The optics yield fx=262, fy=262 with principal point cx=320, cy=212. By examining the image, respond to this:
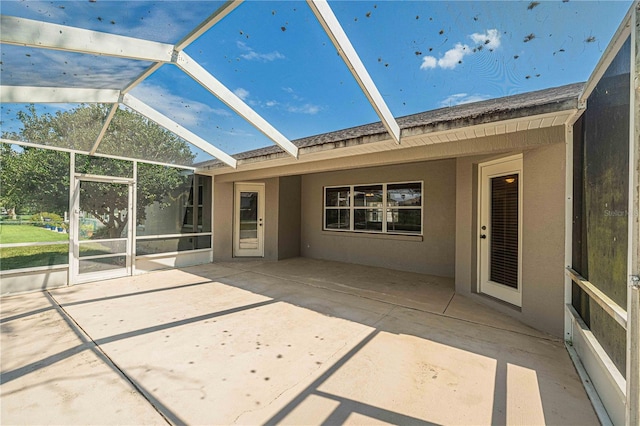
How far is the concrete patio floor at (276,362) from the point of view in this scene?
199 cm

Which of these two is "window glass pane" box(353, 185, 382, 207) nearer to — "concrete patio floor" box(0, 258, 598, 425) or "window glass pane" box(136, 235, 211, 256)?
"concrete patio floor" box(0, 258, 598, 425)

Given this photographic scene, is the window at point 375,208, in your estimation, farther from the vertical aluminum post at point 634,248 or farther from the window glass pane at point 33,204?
the window glass pane at point 33,204

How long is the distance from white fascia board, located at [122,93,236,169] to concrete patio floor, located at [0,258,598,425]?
321 centimetres

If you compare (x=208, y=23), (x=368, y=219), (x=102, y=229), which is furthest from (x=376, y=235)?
(x=102, y=229)

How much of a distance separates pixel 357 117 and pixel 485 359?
375 centimetres

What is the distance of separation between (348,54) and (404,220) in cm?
502

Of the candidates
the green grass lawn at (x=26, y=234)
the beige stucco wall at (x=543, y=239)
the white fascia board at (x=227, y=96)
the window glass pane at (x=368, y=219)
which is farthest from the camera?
the window glass pane at (x=368, y=219)

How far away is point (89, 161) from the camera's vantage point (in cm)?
555

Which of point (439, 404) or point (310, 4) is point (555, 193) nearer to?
point (439, 404)

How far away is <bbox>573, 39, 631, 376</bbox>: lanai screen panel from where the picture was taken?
183 centimetres

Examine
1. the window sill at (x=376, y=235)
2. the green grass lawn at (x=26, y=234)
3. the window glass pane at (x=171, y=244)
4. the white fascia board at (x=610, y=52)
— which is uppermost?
the white fascia board at (x=610, y=52)

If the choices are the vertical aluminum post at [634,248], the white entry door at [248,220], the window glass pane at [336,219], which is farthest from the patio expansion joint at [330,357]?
the white entry door at [248,220]

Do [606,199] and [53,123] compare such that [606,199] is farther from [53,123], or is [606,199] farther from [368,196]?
[53,123]

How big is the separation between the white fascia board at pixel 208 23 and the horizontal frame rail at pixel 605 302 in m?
3.91
